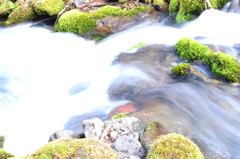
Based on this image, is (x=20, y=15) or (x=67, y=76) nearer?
(x=67, y=76)

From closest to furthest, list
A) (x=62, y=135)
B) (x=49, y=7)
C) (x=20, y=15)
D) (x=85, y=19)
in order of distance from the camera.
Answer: (x=62, y=135) < (x=85, y=19) < (x=49, y=7) < (x=20, y=15)

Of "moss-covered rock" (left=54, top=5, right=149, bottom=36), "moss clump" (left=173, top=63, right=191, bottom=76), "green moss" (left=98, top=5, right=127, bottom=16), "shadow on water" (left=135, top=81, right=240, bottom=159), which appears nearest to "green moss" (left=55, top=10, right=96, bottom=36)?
"moss-covered rock" (left=54, top=5, right=149, bottom=36)

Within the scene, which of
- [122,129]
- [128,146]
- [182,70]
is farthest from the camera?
[182,70]

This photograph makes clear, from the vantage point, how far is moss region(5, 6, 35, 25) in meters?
11.6

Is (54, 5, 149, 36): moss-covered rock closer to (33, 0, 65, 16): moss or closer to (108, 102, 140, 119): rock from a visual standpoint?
(33, 0, 65, 16): moss

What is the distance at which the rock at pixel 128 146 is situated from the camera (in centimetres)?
304

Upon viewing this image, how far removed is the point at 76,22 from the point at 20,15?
3.78 meters

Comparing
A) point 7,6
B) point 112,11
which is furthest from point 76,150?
point 7,6

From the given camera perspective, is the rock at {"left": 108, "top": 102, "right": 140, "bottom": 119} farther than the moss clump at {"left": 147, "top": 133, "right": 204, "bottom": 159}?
Yes

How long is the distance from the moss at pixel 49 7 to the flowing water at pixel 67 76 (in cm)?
93

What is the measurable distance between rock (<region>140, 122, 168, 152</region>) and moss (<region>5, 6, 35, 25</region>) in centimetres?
1039

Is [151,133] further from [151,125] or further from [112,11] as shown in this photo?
[112,11]

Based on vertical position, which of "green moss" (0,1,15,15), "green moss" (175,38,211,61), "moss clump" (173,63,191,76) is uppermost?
"green moss" (0,1,15,15)

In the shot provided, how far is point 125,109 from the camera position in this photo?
4.75 meters
